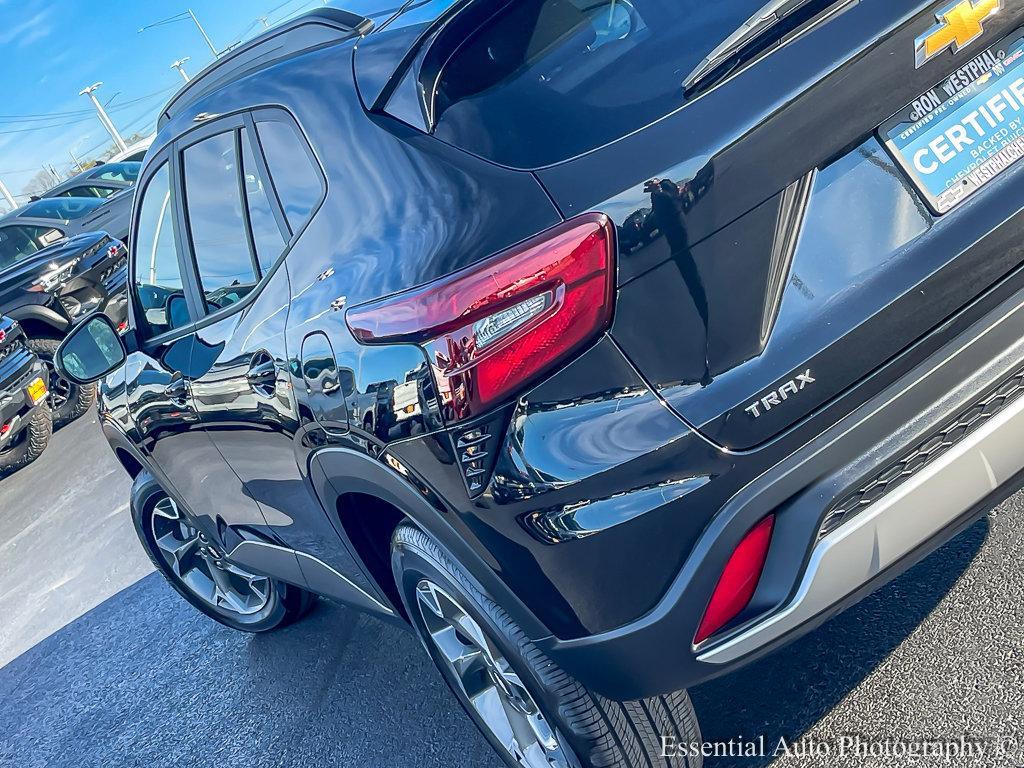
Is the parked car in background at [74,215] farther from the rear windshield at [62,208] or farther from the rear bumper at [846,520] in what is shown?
the rear bumper at [846,520]

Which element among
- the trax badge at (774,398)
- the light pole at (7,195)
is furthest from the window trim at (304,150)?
the light pole at (7,195)

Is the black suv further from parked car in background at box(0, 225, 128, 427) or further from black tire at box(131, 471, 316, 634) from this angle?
parked car in background at box(0, 225, 128, 427)

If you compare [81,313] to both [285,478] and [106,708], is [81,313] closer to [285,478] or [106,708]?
[106,708]

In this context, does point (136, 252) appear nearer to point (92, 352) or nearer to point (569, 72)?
point (92, 352)

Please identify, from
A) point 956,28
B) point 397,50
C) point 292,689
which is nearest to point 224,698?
point 292,689

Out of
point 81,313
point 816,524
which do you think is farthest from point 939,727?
point 81,313

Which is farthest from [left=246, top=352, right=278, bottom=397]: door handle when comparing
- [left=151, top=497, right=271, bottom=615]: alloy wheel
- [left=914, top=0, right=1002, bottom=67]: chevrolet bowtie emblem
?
[left=151, top=497, right=271, bottom=615]: alloy wheel

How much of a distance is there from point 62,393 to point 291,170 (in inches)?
301

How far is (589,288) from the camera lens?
165 centimetres

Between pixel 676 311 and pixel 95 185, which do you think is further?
pixel 95 185

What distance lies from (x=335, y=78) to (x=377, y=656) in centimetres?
216

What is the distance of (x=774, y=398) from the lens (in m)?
1.67

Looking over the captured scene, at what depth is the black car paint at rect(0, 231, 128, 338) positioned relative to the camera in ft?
28.6

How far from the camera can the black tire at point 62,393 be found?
8.82 m
